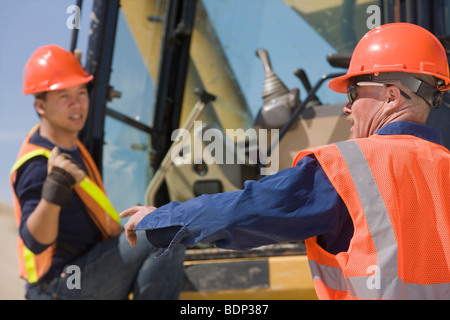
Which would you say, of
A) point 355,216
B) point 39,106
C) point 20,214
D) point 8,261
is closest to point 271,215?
point 355,216

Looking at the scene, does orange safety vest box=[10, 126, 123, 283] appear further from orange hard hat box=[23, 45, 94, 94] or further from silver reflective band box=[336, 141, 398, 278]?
silver reflective band box=[336, 141, 398, 278]

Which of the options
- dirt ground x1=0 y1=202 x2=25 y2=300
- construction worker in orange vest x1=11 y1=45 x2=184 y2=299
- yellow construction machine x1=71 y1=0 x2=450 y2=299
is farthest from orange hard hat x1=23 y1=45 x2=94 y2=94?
dirt ground x1=0 y1=202 x2=25 y2=300

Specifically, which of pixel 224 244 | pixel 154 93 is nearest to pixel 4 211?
pixel 154 93

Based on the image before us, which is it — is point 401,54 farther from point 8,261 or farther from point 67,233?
point 8,261

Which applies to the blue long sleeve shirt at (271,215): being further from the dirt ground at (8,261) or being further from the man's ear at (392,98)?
the dirt ground at (8,261)

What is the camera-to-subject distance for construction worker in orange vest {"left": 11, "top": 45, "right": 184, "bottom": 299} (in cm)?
235

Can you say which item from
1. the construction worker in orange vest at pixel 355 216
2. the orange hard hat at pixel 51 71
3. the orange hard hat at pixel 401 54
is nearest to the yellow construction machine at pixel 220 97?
the orange hard hat at pixel 51 71

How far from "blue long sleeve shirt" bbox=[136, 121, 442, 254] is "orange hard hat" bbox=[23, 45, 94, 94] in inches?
61.5

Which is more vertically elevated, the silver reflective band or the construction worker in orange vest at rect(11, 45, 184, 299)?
the silver reflective band

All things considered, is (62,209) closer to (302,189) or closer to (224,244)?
(224,244)

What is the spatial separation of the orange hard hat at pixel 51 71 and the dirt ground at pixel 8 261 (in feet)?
9.42

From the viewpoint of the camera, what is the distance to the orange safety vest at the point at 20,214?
7.93 ft

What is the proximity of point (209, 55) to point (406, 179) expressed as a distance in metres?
2.26

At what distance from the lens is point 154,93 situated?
3.43 meters
